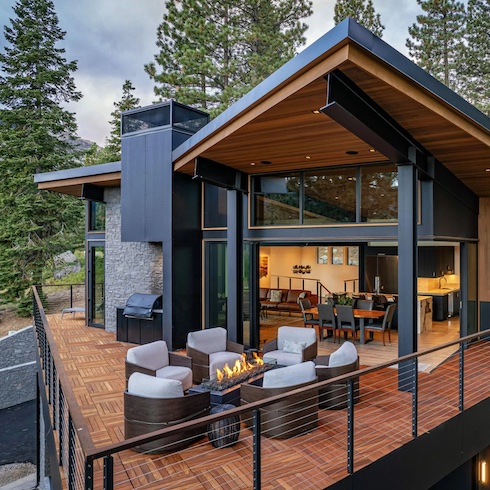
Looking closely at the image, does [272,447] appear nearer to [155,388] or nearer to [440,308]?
[155,388]

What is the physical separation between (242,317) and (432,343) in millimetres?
4121

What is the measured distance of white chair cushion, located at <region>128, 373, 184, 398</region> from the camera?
425 centimetres

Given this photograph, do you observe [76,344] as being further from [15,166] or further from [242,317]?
[15,166]

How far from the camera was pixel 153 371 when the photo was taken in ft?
18.2

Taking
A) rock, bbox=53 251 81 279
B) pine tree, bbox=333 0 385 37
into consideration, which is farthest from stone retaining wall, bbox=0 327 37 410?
pine tree, bbox=333 0 385 37

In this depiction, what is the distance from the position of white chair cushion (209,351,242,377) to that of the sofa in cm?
624

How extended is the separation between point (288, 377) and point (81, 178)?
26.8 feet

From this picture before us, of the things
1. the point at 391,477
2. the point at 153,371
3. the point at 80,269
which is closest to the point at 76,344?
the point at 153,371

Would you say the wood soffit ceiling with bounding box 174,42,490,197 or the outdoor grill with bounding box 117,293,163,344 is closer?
the wood soffit ceiling with bounding box 174,42,490,197

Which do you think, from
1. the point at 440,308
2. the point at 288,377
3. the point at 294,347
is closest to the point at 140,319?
the point at 294,347

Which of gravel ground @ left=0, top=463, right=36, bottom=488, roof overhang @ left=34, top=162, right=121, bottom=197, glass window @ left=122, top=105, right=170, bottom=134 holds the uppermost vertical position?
glass window @ left=122, top=105, right=170, bottom=134

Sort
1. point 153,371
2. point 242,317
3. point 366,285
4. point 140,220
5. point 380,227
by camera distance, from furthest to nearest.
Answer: point 366,285 < point 140,220 < point 242,317 < point 380,227 < point 153,371

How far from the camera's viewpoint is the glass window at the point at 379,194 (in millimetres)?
7047

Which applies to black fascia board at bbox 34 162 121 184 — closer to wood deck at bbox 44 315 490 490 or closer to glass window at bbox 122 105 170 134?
glass window at bbox 122 105 170 134
